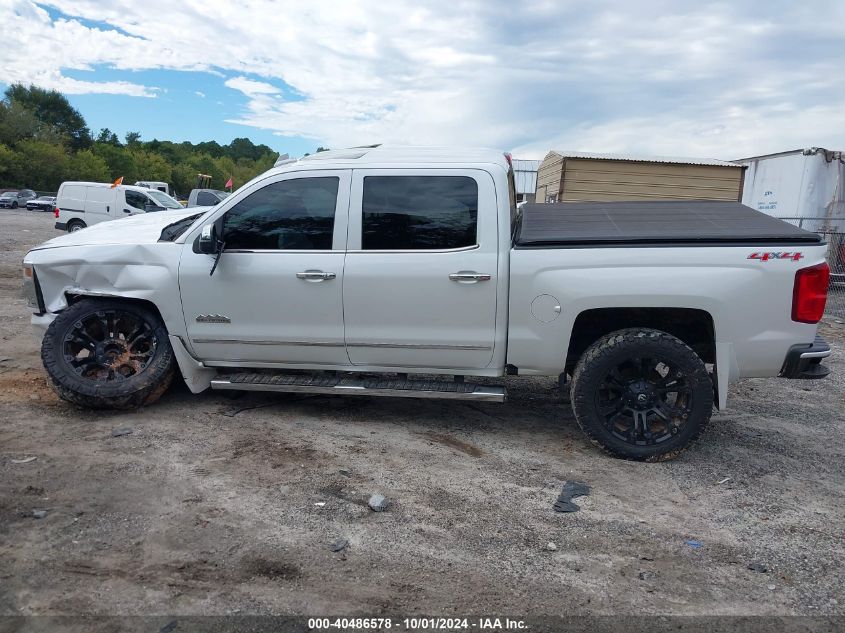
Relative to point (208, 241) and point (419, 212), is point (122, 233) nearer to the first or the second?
point (208, 241)

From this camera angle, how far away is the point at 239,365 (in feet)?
15.6

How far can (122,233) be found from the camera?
5.05m

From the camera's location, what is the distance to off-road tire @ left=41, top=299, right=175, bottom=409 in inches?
184

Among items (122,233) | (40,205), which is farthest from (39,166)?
(122,233)

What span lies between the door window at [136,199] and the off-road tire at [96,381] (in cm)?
1573

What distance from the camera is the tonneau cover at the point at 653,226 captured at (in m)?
3.97

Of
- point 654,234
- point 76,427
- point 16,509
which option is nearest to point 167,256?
point 76,427

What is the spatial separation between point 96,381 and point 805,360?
4.99 metres

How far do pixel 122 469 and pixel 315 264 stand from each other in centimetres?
A: 183

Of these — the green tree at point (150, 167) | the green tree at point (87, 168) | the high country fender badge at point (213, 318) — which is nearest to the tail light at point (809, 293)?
the high country fender badge at point (213, 318)

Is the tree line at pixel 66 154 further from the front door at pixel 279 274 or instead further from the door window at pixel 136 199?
the front door at pixel 279 274

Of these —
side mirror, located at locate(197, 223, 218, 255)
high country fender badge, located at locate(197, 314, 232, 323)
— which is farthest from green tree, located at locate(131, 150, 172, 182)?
side mirror, located at locate(197, 223, 218, 255)

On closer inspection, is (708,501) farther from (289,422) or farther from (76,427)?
(76,427)

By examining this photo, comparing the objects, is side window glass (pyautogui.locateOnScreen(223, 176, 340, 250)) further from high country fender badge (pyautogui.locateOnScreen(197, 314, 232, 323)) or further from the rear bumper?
the rear bumper
